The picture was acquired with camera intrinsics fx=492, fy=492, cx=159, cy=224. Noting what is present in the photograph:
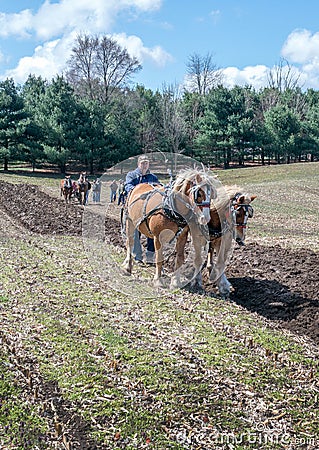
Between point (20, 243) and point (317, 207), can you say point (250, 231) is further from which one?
point (317, 207)

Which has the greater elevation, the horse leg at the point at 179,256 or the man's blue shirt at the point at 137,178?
the man's blue shirt at the point at 137,178

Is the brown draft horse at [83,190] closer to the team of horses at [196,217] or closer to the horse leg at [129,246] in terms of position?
the horse leg at [129,246]

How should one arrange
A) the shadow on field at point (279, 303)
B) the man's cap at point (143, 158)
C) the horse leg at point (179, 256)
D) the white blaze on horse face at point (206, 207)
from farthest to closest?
the man's cap at point (143, 158) < the horse leg at point (179, 256) < the white blaze on horse face at point (206, 207) < the shadow on field at point (279, 303)

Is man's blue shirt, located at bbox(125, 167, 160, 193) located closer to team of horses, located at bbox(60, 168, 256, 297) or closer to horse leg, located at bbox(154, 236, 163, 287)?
team of horses, located at bbox(60, 168, 256, 297)

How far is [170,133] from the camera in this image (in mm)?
43938

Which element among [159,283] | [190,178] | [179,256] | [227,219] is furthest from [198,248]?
[159,283]

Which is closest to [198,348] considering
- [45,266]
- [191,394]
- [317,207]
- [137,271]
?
[191,394]

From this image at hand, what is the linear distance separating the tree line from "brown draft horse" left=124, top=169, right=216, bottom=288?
27.9m

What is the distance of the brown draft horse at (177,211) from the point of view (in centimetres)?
745

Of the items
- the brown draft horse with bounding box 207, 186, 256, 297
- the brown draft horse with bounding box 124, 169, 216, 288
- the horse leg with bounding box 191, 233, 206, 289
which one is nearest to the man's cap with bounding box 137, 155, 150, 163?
the brown draft horse with bounding box 124, 169, 216, 288

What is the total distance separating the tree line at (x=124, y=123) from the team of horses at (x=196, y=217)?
92.2 feet

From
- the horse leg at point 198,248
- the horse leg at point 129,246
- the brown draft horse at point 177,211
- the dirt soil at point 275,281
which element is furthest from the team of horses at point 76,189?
the horse leg at point 198,248

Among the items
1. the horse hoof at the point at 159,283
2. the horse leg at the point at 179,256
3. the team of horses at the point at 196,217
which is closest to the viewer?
the team of horses at the point at 196,217

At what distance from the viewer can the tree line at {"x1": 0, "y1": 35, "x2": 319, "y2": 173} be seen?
4106 centimetres
